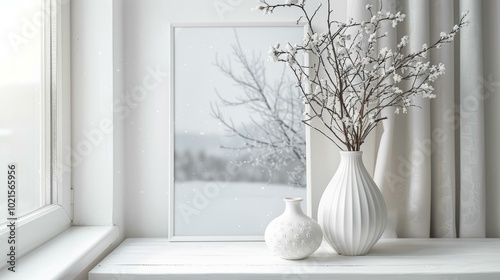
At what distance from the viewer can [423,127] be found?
148cm

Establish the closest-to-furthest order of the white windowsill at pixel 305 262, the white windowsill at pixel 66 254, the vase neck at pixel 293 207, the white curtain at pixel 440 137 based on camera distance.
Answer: the white windowsill at pixel 66 254 → the white windowsill at pixel 305 262 → the vase neck at pixel 293 207 → the white curtain at pixel 440 137

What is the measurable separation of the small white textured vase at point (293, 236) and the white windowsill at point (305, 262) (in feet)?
0.10

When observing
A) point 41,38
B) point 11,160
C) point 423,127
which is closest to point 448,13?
point 423,127

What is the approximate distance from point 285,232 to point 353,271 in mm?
194

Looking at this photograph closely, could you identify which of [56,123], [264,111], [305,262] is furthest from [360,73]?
[56,123]

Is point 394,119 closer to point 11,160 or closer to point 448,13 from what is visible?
point 448,13

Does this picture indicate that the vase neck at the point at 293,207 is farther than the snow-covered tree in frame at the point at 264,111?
No

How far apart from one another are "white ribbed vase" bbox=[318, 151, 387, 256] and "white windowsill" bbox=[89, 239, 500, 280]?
4 cm

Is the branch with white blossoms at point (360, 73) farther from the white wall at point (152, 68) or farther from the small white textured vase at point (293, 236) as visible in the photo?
the small white textured vase at point (293, 236)

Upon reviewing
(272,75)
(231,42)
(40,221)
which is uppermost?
(231,42)

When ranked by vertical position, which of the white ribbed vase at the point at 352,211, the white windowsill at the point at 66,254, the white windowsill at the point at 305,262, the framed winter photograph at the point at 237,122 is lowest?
the white windowsill at the point at 305,262

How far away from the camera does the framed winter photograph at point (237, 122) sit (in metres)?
1.55

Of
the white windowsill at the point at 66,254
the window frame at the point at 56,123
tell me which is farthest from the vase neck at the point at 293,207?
the window frame at the point at 56,123

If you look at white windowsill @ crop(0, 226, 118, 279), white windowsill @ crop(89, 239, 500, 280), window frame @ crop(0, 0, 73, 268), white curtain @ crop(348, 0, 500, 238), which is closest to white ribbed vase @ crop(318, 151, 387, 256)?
white windowsill @ crop(89, 239, 500, 280)
